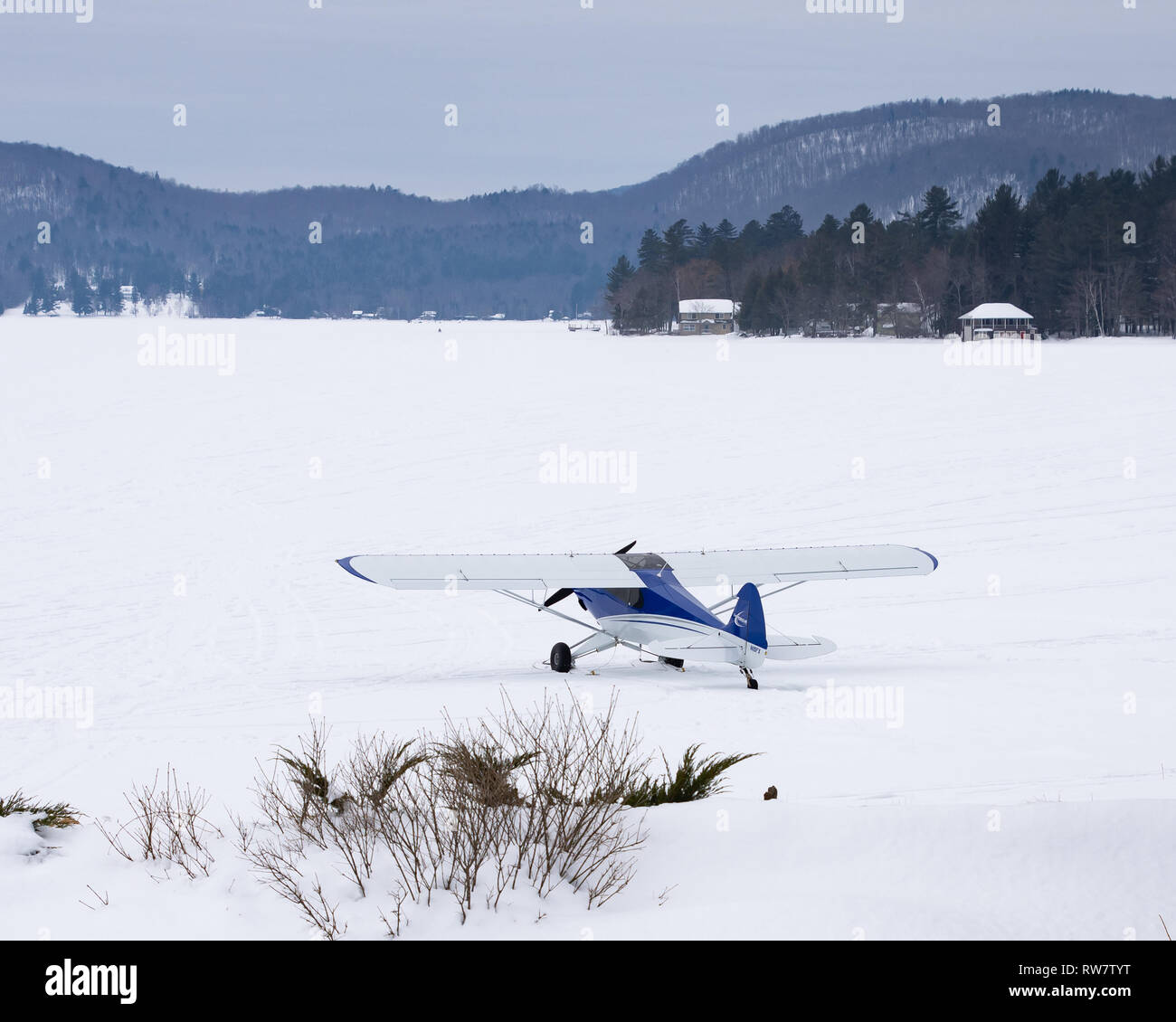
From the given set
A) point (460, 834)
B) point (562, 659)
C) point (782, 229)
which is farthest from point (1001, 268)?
point (460, 834)

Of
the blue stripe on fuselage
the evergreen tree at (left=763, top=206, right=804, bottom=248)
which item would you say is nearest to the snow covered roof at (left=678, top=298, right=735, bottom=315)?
the evergreen tree at (left=763, top=206, right=804, bottom=248)

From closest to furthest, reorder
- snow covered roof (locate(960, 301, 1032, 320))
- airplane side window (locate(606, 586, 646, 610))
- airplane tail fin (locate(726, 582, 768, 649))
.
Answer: airplane tail fin (locate(726, 582, 768, 649)) < airplane side window (locate(606, 586, 646, 610)) < snow covered roof (locate(960, 301, 1032, 320))

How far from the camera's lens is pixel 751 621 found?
1523 cm

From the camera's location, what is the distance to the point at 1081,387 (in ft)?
156

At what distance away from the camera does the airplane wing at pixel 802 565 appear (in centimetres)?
1684

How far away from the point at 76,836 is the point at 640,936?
3885 millimetres

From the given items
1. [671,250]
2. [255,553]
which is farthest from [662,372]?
[671,250]

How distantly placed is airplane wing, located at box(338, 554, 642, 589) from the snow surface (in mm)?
1202

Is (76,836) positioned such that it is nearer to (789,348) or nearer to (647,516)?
(647,516)

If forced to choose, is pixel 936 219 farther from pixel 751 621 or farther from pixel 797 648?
pixel 751 621

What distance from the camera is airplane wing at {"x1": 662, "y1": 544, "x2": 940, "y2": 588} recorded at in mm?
16844

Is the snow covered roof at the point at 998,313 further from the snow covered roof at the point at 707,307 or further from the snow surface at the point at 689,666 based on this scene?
the snow surface at the point at 689,666

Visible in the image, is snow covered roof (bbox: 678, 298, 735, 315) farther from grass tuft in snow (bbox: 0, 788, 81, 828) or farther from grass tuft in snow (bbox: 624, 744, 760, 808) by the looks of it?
grass tuft in snow (bbox: 0, 788, 81, 828)

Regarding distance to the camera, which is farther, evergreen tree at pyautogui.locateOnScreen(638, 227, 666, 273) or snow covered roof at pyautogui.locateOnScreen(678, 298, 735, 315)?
evergreen tree at pyautogui.locateOnScreen(638, 227, 666, 273)
